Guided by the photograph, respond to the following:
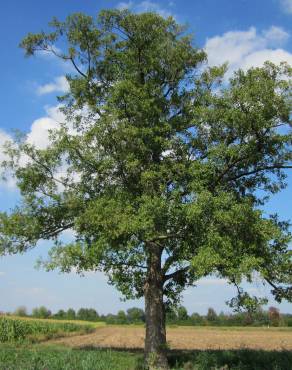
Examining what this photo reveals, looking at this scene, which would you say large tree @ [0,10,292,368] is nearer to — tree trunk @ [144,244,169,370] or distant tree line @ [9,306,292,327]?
tree trunk @ [144,244,169,370]

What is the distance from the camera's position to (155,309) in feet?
82.4

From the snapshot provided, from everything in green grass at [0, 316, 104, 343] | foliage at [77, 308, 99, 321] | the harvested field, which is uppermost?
foliage at [77, 308, 99, 321]

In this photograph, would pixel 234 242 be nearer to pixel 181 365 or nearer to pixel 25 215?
pixel 181 365

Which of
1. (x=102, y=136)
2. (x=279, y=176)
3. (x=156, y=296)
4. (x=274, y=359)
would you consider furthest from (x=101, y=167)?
(x=274, y=359)

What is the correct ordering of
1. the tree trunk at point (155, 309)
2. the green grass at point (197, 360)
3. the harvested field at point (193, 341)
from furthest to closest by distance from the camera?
the harvested field at point (193, 341) → the tree trunk at point (155, 309) → the green grass at point (197, 360)

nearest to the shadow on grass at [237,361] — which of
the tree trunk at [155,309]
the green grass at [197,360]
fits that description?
the green grass at [197,360]

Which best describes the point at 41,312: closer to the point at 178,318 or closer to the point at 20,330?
the point at 178,318

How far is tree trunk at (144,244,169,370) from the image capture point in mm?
24375

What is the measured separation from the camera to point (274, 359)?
2366 cm

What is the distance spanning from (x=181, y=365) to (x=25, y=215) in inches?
386

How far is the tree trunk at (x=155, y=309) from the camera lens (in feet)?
80.0

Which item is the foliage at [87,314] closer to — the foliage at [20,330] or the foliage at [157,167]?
the foliage at [20,330]

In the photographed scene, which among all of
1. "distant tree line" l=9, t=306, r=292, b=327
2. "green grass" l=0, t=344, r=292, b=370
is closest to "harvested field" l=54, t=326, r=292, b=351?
"green grass" l=0, t=344, r=292, b=370

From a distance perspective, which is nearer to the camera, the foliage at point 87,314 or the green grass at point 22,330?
the green grass at point 22,330
